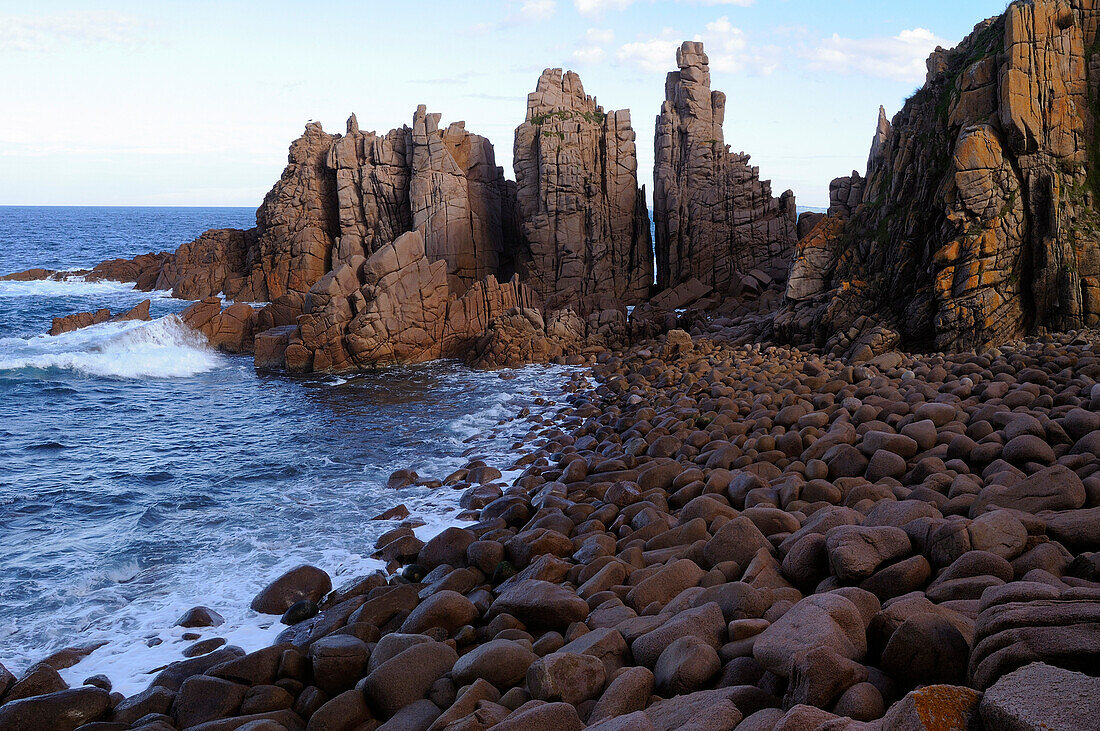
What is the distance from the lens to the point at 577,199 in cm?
3350

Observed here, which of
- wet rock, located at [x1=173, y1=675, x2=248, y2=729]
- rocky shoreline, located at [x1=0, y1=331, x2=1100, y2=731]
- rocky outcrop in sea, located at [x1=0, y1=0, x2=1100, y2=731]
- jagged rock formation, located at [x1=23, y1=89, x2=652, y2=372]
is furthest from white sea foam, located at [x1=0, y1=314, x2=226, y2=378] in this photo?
wet rock, located at [x1=173, y1=675, x2=248, y2=729]

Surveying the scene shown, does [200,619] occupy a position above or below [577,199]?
below

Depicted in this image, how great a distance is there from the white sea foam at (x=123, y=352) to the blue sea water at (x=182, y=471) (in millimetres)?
83

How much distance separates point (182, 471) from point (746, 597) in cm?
1394

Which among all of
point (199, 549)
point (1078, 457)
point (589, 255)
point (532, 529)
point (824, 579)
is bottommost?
point (199, 549)

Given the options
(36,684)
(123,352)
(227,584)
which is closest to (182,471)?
(227,584)

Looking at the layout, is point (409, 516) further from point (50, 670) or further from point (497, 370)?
point (497, 370)

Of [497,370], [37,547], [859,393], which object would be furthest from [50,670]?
[497,370]

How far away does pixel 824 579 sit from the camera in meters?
5.64

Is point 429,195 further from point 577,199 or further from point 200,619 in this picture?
point 200,619

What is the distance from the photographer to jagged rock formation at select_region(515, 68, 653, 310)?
33406mm

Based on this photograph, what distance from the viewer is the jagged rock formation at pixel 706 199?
33.3m

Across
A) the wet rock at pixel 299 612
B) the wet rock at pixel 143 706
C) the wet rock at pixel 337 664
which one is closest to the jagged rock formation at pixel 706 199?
the wet rock at pixel 299 612

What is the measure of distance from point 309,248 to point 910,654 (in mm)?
38818
